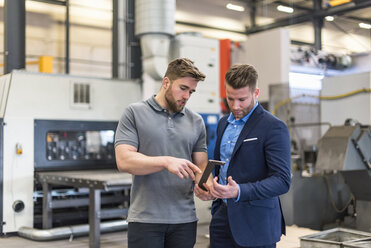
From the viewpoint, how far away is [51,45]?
11.0 metres

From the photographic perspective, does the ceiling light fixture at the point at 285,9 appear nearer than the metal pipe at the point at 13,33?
No

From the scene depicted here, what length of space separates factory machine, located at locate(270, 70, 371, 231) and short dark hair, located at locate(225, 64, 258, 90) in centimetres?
245

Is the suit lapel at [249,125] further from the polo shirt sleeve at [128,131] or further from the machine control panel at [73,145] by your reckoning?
the machine control panel at [73,145]

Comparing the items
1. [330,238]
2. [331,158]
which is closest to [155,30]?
[331,158]

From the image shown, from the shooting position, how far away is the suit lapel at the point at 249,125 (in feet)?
5.50

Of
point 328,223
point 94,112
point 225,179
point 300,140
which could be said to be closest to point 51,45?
point 94,112

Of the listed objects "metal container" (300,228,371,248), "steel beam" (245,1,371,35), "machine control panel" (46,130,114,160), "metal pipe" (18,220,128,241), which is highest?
"steel beam" (245,1,371,35)

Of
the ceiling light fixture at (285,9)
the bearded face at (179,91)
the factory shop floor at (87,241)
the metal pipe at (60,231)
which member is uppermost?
the ceiling light fixture at (285,9)

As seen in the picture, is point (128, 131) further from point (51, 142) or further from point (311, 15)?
point (311, 15)

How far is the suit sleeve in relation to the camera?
5.19ft

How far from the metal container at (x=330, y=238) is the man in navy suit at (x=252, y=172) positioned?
138cm

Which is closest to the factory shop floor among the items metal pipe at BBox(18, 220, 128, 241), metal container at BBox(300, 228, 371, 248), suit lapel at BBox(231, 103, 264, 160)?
metal pipe at BBox(18, 220, 128, 241)

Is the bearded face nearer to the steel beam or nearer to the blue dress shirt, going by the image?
the blue dress shirt

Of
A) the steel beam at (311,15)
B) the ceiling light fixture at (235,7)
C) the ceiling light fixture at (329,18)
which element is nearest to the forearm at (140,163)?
the steel beam at (311,15)
